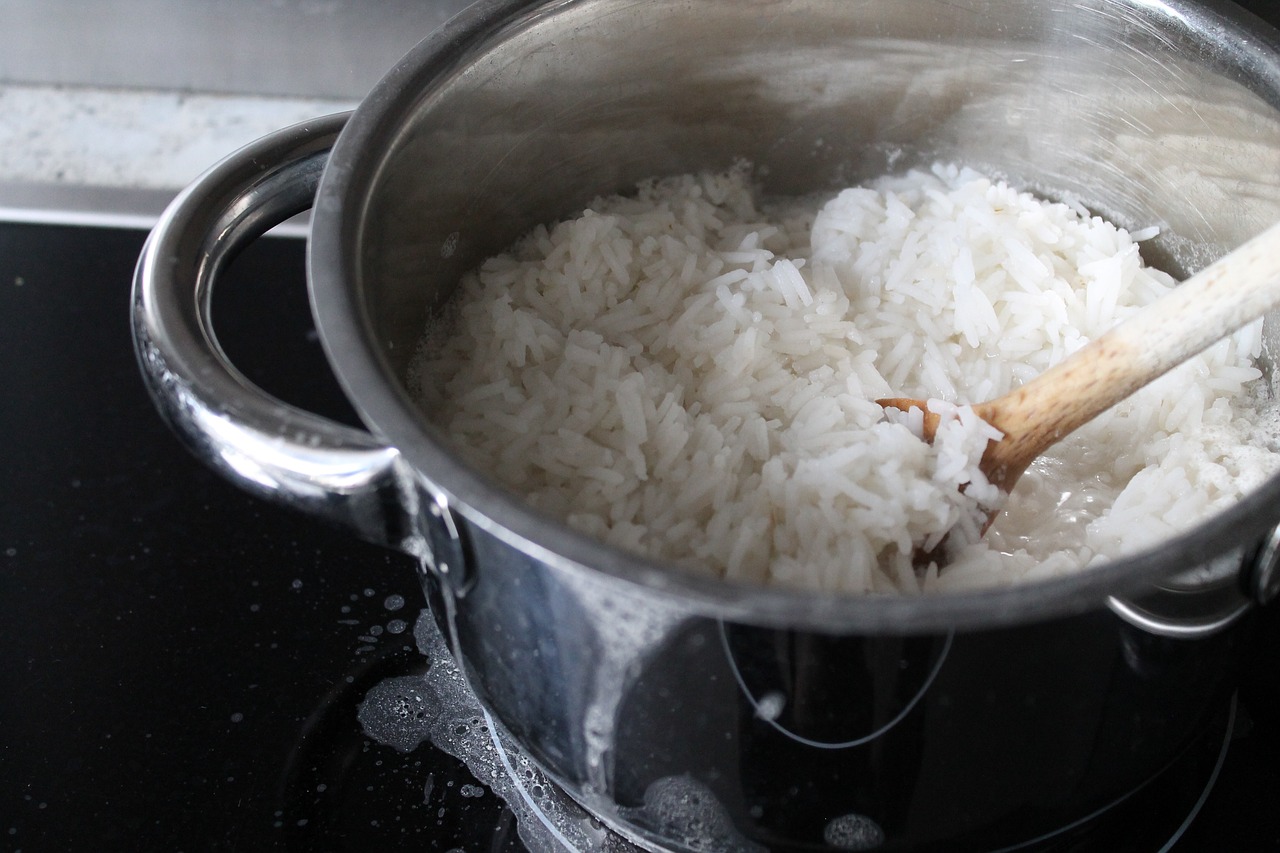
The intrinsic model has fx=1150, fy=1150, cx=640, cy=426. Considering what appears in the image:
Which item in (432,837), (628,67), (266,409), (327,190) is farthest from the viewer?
(628,67)

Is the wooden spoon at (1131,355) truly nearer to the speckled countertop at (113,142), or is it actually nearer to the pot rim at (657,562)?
the pot rim at (657,562)

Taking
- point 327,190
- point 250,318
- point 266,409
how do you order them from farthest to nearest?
point 250,318 → point 327,190 → point 266,409

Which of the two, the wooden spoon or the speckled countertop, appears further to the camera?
the speckled countertop

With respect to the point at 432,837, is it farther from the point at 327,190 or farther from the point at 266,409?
the point at 327,190

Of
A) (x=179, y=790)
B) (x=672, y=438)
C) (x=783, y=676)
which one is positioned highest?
(x=783, y=676)

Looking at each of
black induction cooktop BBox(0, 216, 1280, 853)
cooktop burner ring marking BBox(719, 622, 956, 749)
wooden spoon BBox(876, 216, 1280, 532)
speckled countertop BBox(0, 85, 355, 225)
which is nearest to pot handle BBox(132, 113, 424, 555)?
cooktop burner ring marking BBox(719, 622, 956, 749)

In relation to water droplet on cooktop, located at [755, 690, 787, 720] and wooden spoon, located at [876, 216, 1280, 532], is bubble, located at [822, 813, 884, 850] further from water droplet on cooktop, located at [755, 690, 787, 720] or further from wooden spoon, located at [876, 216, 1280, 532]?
wooden spoon, located at [876, 216, 1280, 532]

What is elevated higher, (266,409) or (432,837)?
(266,409)

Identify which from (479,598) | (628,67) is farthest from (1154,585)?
(628,67)
